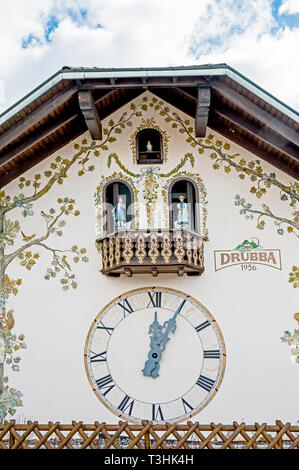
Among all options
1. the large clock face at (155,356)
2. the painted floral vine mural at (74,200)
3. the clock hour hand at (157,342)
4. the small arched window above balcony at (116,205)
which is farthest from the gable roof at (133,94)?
the clock hour hand at (157,342)

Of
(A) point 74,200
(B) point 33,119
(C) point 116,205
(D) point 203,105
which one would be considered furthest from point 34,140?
(D) point 203,105

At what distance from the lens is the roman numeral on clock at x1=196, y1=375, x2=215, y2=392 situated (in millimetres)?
9047

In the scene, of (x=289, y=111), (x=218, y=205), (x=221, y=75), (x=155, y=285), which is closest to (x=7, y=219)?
(x=155, y=285)

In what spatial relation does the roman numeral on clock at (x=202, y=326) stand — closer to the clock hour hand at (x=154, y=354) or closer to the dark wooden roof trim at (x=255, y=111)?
the clock hour hand at (x=154, y=354)

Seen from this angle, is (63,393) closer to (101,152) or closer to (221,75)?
(101,152)

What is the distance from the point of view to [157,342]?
9234 millimetres

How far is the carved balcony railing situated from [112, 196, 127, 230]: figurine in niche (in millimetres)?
219

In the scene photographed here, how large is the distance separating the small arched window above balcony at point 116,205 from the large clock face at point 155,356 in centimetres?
107

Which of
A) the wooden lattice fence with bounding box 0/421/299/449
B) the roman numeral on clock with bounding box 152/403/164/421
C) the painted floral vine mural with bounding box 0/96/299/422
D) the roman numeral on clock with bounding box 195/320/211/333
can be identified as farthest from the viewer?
the painted floral vine mural with bounding box 0/96/299/422

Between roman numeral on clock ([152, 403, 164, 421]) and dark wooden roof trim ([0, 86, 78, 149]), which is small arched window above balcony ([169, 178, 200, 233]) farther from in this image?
roman numeral on clock ([152, 403, 164, 421])

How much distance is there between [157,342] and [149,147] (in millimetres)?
3100

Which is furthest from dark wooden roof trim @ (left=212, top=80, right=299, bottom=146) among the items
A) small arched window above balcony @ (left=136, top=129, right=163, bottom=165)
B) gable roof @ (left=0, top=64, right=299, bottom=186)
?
small arched window above balcony @ (left=136, top=129, right=163, bottom=165)

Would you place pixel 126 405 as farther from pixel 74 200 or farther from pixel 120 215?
pixel 74 200

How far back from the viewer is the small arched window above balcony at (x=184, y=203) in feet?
31.6
